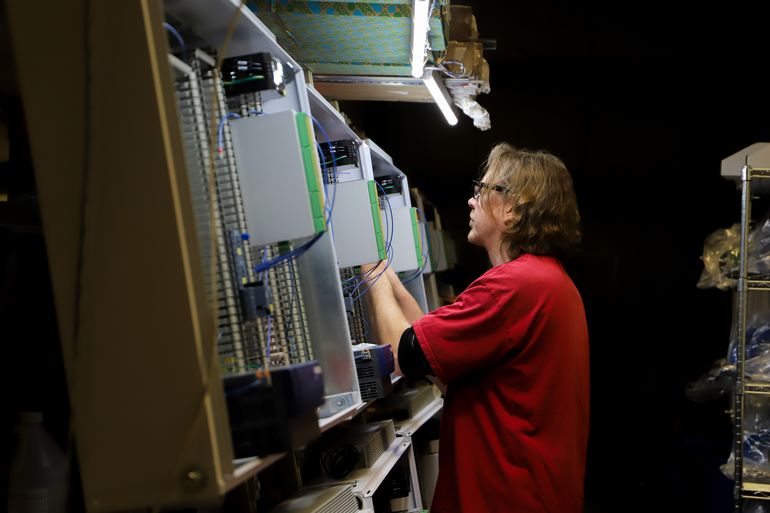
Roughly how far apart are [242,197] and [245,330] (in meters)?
0.23

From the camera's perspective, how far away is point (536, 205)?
1.95m

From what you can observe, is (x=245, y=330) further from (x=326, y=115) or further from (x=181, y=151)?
(x=326, y=115)

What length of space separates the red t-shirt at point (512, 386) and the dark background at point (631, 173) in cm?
263

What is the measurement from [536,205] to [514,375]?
17.8 inches

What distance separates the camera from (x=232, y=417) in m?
1.02

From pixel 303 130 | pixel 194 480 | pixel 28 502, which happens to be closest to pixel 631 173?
pixel 303 130

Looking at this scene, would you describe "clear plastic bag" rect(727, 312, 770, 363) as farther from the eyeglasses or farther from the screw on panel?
the screw on panel

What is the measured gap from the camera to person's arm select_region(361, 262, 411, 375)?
76.1 inches

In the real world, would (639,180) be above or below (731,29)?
below

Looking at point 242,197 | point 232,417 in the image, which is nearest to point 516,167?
Result: point 242,197

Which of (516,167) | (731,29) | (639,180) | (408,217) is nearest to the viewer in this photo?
(516,167)

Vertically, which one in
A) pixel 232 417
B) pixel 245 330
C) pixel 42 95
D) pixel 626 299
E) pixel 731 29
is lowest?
pixel 626 299

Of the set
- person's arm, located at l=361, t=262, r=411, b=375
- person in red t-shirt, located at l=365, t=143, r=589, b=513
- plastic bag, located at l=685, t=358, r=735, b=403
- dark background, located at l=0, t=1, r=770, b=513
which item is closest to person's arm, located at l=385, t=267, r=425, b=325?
person's arm, located at l=361, t=262, r=411, b=375

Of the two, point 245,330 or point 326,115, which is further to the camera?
point 326,115
